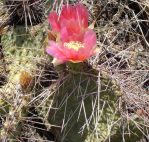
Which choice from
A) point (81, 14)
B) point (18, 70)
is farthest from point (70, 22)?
point (18, 70)

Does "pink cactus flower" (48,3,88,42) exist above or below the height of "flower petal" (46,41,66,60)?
above

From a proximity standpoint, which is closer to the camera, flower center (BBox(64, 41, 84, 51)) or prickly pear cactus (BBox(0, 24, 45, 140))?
flower center (BBox(64, 41, 84, 51))

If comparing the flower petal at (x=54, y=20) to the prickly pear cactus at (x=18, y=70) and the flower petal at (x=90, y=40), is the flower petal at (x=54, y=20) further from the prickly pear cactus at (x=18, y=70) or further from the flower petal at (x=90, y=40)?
the prickly pear cactus at (x=18, y=70)

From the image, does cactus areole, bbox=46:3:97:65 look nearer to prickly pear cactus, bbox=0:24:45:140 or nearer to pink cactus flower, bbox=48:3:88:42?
pink cactus flower, bbox=48:3:88:42

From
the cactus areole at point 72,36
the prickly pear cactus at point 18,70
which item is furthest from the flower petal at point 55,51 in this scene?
the prickly pear cactus at point 18,70

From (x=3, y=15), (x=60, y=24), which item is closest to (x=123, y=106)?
(x=60, y=24)

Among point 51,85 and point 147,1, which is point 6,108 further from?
point 147,1

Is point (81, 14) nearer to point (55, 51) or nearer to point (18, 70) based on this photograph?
point (55, 51)

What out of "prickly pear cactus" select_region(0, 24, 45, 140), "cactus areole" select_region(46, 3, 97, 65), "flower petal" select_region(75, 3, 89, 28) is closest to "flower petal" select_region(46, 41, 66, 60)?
"cactus areole" select_region(46, 3, 97, 65)
